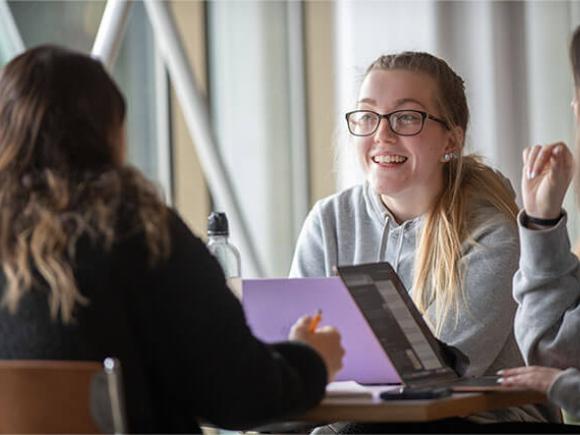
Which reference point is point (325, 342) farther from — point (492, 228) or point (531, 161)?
point (492, 228)

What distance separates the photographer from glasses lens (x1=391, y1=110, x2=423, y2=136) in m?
3.03

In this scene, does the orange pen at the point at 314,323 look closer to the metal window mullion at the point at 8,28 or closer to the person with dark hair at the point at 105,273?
the person with dark hair at the point at 105,273

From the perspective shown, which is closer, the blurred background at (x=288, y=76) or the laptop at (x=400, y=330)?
the laptop at (x=400, y=330)

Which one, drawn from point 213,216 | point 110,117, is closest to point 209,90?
point 213,216

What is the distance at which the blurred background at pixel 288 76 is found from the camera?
19.7ft

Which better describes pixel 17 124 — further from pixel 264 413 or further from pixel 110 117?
pixel 264 413

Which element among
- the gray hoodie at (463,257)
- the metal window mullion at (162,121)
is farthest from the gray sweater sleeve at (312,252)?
the metal window mullion at (162,121)

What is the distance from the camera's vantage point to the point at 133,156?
20.9 ft

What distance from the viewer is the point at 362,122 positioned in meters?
3.04

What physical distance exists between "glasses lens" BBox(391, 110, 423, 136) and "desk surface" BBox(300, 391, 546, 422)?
0.93 m

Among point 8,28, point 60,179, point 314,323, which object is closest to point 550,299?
point 314,323

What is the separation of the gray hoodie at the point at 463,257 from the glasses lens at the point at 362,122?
169 mm

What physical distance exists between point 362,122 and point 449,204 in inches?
10.6

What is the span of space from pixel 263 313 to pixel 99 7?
4050 millimetres
